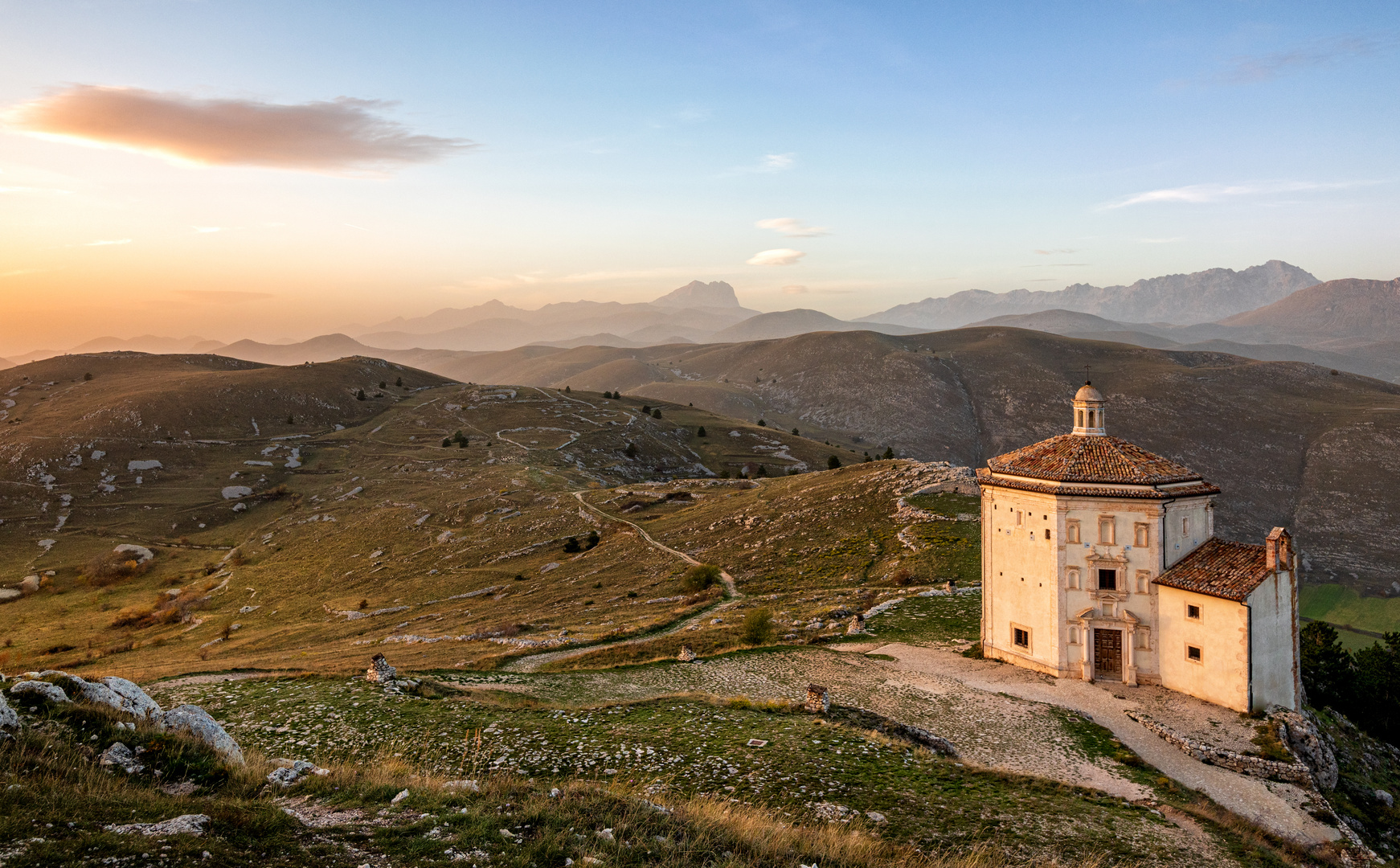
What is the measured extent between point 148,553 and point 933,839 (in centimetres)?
10545

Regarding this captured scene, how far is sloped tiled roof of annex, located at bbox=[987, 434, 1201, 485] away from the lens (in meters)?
32.8

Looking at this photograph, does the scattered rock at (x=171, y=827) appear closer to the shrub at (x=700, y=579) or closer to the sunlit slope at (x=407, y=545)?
the sunlit slope at (x=407, y=545)

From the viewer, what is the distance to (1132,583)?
1284 inches

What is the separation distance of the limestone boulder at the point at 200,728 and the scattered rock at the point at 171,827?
5097mm

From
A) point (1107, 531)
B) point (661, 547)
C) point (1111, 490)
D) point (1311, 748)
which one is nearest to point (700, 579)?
point (661, 547)

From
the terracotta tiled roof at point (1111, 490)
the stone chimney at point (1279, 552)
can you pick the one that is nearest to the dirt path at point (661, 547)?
the terracotta tiled roof at point (1111, 490)

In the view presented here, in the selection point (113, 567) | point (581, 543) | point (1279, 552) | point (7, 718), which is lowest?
point (113, 567)

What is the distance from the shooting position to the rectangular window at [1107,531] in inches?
1294

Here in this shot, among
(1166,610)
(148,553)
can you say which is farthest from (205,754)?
(148,553)

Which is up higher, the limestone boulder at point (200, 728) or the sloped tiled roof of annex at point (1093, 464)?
the sloped tiled roof of annex at point (1093, 464)

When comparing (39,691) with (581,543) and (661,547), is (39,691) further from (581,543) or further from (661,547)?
(581,543)

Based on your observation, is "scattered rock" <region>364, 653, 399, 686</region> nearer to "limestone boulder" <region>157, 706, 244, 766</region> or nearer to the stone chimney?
"limestone boulder" <region>157, 706, 244, 766</region>

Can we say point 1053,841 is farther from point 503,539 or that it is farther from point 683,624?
point 503,539

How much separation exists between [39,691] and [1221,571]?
39.1 metres
